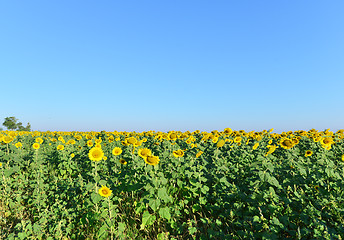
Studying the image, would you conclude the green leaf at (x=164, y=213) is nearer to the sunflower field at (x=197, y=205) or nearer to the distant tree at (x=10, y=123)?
the sunflower field at (x=197, y=205)

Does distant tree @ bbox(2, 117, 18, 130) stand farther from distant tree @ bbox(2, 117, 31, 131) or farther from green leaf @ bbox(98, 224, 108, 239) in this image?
green leaf @ bbox(98, 224, 108, 239)

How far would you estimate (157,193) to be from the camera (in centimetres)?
367

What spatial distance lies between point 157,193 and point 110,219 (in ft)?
3.32

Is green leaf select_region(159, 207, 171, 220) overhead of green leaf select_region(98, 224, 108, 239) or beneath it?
overhead

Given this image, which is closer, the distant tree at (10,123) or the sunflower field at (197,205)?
the sunflower field at (197,205)

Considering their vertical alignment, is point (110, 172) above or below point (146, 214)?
above

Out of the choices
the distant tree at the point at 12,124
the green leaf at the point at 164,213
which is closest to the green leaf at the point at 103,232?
the green leaf at the point at 164,213

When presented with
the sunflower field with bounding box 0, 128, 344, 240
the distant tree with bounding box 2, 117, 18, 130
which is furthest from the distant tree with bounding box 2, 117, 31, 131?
the sunflower field with bounding box 0, 128, 344, 240

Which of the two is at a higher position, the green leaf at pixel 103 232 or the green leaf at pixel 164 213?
the green leaf at pixel 164 213

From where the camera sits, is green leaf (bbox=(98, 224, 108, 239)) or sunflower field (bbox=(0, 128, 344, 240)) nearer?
sunflower field (bbox=(0, 128, 344, 240))

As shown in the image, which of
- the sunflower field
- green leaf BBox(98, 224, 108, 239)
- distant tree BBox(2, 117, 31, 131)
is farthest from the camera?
distant tree BBox(2, 117, 31, 131)

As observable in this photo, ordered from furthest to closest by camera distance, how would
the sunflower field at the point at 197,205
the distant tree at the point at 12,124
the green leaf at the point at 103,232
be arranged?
1. the distant tree at the point at 12,124
2. the green leaf at the point at 103,232
3. the sunflower field at the point at 197,205

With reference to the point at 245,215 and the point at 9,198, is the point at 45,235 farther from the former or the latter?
the point at 245,215

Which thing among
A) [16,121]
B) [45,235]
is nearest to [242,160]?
Result: [45,235]
